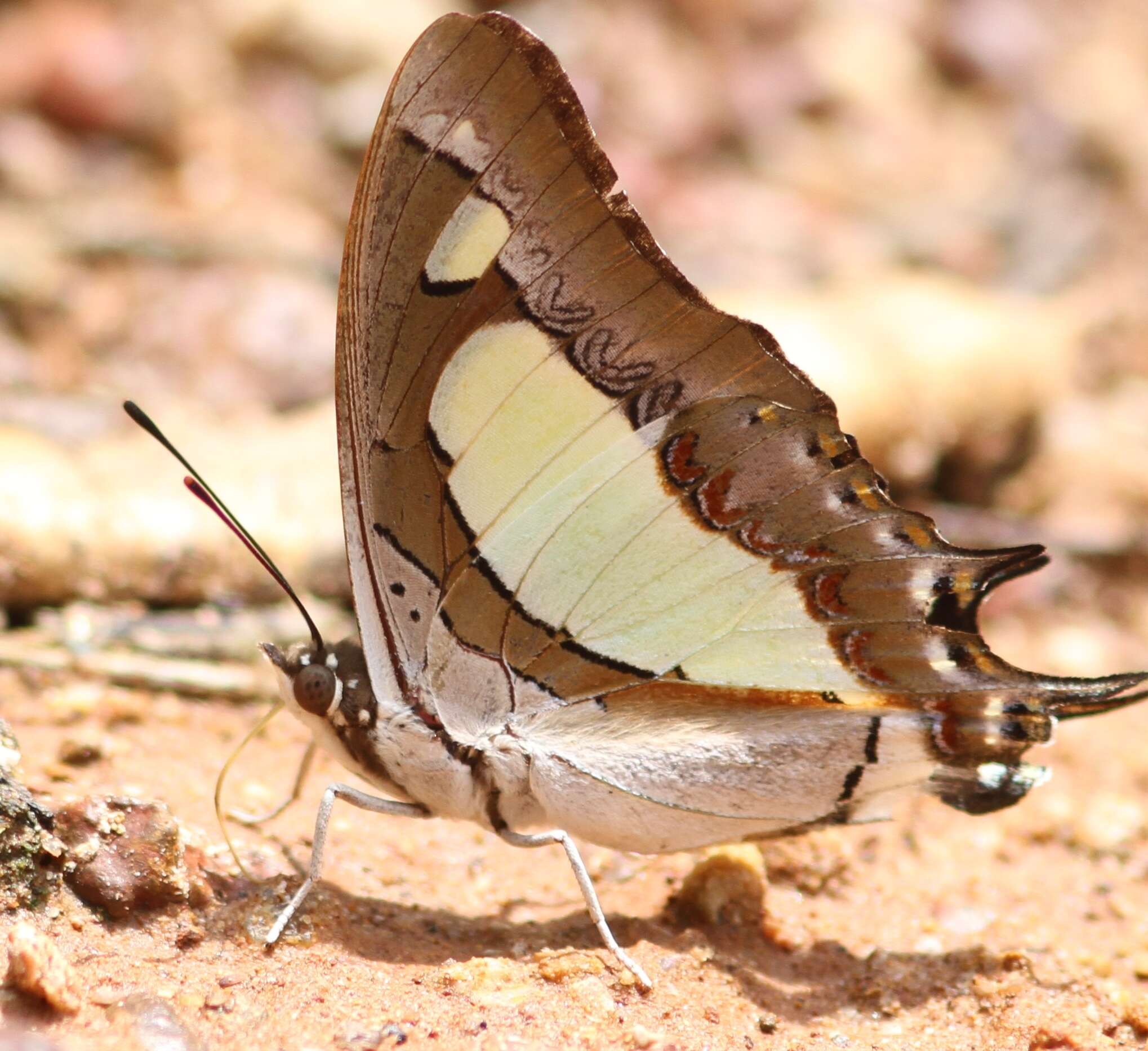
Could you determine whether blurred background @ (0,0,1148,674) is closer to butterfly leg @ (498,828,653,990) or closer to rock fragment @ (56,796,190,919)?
rock fragment @ (56,796,190,919)

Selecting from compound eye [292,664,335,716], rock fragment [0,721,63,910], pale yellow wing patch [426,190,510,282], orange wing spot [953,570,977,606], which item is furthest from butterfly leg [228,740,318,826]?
orange wing spot [953,570,977,606]

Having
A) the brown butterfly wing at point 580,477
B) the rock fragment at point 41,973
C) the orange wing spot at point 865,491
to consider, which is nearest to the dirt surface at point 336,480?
the rock fragment at point 41,973

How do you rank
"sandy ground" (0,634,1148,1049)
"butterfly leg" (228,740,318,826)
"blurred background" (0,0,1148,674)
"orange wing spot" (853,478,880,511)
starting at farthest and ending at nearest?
"blurred background" (0,0,1148,674), "butterfly leg" (228,740,318,826), "orange wing spot" (853,478,880,511), "sandy ground" (0,634,1148,1049)

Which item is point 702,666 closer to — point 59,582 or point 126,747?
point 126,747

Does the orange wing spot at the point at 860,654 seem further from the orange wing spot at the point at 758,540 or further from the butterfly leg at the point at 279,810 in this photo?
the butterfly leg at the point at 279,810

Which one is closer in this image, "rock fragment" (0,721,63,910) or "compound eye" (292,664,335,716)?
"rock fragment" (0,721,63,910)

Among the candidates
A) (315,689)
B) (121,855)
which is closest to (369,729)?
(315,689)

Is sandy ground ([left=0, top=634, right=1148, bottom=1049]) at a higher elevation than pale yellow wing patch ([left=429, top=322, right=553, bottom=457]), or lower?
lower

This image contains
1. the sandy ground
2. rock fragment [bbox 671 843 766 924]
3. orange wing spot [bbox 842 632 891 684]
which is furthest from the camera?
rock fragment [bbox 671 843 766 924]
